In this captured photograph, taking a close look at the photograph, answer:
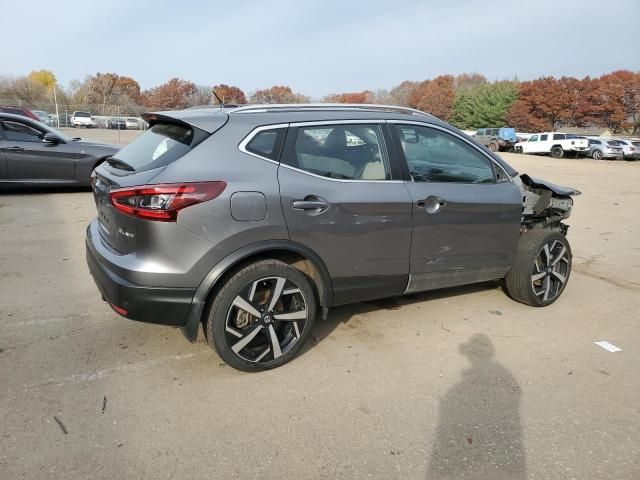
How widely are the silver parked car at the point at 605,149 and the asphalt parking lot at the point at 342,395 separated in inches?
1237

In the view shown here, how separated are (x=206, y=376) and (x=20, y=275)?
286cm

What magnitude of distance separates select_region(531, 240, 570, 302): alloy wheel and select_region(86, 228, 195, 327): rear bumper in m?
3.09

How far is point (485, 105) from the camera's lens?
238ft

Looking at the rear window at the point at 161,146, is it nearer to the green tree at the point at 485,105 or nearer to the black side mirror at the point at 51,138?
the black side mirror at the point at 51,138

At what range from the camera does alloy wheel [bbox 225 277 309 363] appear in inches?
123

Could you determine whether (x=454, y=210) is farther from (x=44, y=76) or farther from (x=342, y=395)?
(x=44, y=76)

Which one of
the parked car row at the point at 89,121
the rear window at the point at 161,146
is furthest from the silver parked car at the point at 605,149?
the parked car row at the point at 89,121

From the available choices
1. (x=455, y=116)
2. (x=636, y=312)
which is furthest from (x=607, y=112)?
(x=636, y=312)

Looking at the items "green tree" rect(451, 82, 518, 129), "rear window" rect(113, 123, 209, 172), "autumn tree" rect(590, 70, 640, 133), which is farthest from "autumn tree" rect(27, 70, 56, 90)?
"rear window" rect(113, 123, 209, 172)

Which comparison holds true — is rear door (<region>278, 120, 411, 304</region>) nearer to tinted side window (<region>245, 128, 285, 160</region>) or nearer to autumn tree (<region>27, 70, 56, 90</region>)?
tinted side window (<region>245, 128, 285, 160</region>)

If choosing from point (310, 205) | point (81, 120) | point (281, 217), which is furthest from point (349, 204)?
point (81, 120)

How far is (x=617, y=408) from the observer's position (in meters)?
2.98

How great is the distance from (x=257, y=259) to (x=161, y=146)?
3.32 feet

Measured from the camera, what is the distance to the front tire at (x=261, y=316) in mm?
3059
